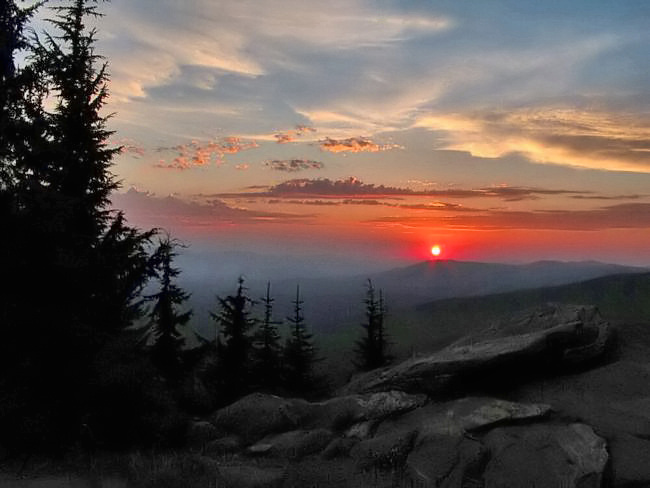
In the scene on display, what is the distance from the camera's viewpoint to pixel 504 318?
23.0 m

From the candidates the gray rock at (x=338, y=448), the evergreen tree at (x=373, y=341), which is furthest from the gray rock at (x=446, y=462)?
the evergreen tree at (x=373, y=341)

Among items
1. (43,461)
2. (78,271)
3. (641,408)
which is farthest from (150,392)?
(641,408)

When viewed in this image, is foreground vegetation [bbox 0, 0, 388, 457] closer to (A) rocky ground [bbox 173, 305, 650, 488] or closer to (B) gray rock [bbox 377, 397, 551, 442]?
(A) rocky ground [bbox 173, 305, 650, 488]

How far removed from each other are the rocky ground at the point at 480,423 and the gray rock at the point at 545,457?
3 cm

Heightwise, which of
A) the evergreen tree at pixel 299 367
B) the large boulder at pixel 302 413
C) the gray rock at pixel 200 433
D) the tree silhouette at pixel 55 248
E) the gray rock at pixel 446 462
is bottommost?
the evergreen tree at pixel 299 367

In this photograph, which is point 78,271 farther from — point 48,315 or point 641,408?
point 641,408

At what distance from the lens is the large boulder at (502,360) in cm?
1711

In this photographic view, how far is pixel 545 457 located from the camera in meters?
12.0

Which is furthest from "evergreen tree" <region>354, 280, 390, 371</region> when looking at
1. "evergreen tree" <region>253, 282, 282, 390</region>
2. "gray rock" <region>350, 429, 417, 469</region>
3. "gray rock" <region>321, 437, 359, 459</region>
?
"gray rock" <region>350, 429, 417, 469</region>

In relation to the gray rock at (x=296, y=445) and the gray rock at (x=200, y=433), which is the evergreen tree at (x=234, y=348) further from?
the gray rock at (x=296, y=445)

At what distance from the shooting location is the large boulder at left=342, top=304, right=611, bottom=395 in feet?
56.1

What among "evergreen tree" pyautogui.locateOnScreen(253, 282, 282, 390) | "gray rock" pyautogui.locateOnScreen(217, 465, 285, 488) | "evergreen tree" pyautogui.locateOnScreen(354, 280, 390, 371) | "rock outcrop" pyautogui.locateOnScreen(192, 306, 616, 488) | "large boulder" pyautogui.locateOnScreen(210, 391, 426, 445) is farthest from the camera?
"evergreen tree" pyautogui.locateOnScreen(354, 280, 390, 371)

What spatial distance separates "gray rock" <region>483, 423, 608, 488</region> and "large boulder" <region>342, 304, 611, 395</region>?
370 cm

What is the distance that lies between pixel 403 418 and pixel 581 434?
498 centimetres
